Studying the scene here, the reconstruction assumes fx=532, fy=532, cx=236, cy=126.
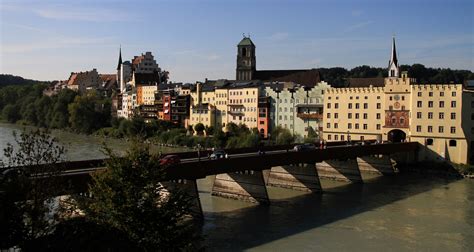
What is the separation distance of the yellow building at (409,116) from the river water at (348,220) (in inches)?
475

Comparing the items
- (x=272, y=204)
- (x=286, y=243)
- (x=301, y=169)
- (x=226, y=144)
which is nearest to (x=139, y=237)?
(x=286, y=243)

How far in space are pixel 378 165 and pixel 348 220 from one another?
25037 millimetres

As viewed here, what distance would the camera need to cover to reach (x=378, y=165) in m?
57.5

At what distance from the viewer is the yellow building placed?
59.1 m

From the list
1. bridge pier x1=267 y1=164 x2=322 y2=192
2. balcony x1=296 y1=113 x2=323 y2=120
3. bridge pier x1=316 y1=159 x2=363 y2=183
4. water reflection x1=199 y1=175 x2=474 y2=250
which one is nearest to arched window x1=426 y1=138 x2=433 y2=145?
bridge pier x1=316 y1=159 x2=363 y2=183

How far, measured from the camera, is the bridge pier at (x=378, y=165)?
2251 inches

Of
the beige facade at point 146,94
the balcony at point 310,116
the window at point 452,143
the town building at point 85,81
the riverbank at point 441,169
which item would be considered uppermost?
the town building at point 85,81

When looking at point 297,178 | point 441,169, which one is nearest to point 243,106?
point 441,169

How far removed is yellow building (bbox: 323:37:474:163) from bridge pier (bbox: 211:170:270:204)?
1170 inches

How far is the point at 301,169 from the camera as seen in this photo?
45219 mm

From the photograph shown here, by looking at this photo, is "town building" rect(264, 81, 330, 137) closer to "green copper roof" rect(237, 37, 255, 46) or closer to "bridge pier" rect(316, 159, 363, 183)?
"bridge pier" rect(316, 159, 363, 183)

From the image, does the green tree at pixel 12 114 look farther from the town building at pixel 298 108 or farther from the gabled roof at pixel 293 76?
the town building at pixel 298 108

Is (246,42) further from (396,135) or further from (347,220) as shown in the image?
(347,220)

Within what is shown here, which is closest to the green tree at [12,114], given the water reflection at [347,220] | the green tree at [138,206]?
the water reflection at [347,220]
